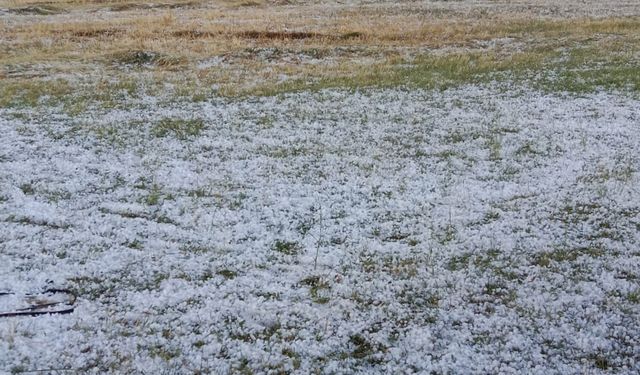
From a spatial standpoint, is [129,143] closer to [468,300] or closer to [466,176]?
[466,176]

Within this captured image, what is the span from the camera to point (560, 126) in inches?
582

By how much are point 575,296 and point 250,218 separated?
18.1ft

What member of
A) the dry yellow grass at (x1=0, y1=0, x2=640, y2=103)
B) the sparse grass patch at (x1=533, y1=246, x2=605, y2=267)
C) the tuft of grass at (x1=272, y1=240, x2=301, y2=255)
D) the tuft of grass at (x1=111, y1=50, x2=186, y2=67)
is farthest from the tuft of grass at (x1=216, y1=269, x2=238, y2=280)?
the tuft of grass at (x1=111, y1=50, x2=186, y2=67)

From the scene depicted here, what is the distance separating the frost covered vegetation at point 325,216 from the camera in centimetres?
662

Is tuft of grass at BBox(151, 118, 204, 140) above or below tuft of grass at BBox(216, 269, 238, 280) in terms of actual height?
above

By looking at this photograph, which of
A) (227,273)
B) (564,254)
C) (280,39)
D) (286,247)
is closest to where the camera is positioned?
(227,273)

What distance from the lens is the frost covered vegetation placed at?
21.7 ft

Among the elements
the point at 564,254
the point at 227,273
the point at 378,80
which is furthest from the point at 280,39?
the point at 564,254

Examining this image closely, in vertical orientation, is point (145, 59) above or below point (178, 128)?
above

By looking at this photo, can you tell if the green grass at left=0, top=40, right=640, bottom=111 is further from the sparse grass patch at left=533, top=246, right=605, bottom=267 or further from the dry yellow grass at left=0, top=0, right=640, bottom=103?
the sparse grass patch at left=533, top=246, right=605, bottom=267

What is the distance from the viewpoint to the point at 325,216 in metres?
10.0

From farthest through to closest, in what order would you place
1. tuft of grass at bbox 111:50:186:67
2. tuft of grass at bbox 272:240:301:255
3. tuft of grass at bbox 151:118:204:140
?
1. tuft of grass at bbox 111:50:186:67
2. tuft of grass at bbox 151:118:204:140
3. tuft of grass at bbox 272:240:301:255

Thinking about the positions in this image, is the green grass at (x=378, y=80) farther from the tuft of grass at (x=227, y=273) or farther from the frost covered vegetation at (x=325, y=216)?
the tuft of grass at (x=227, y=273)

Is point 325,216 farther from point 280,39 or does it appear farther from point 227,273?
point 280,39
